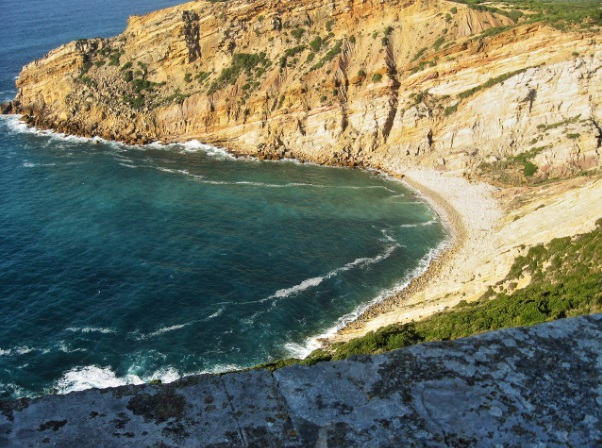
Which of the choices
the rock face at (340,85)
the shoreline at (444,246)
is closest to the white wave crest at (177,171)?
the rock face at (340,85)

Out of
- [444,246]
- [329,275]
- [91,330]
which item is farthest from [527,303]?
[91,330]

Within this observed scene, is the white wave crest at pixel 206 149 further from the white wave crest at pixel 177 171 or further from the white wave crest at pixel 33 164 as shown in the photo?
the white wave crest at pixel 33 164

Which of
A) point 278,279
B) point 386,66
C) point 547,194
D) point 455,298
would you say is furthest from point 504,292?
point 386,66

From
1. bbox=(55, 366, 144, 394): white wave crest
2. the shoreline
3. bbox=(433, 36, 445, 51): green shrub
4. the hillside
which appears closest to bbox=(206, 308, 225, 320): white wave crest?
bbox=(55, 366, 144, 394): white wave crest

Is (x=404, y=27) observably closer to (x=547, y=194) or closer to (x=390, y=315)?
(x=547, y=194)

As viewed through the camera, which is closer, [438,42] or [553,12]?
[553,12]

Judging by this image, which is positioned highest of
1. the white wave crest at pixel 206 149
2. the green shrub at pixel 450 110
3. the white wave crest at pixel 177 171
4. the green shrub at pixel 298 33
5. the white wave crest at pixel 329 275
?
the green shrub at pixel 298 33

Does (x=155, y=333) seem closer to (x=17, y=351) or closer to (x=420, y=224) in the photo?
(x=17, y=351)
